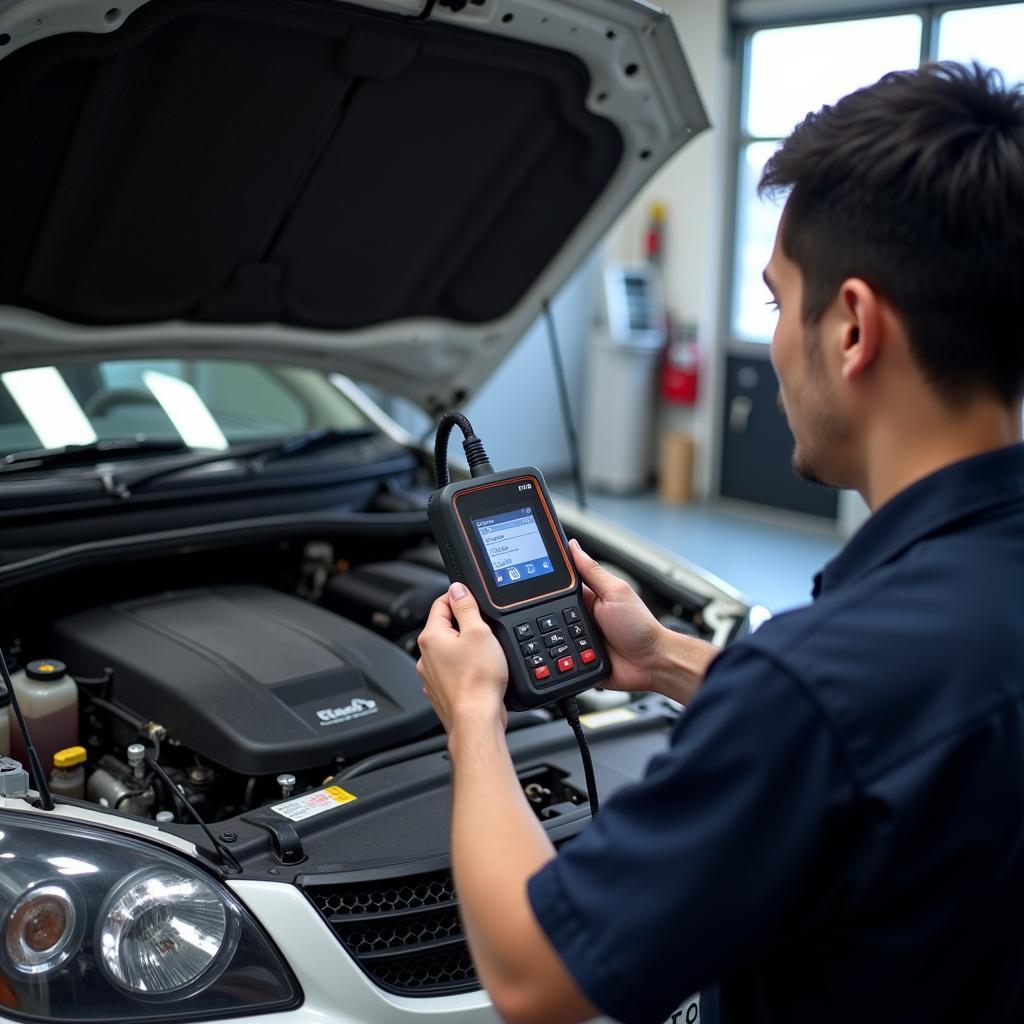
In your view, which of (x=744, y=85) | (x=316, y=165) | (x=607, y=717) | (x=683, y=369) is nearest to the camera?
(x=607, y=717)

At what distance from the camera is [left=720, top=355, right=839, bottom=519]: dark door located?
721cm

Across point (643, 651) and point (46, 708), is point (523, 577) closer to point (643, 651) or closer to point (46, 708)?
point (643, 651)

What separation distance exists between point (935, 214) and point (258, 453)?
185 centimetres

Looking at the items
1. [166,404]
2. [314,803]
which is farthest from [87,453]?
[314,803]

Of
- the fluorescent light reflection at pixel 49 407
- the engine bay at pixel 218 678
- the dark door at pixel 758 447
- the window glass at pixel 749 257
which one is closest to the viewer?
the engine bay at pixel 218 678

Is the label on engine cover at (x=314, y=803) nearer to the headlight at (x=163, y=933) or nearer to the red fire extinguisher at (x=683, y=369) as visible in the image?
the headlight at (x=163, y=933)

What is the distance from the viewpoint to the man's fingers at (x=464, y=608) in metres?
1.25

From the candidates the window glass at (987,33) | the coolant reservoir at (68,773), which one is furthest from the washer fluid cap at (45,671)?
the window glass at (987,33)

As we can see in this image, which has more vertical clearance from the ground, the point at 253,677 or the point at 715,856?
the point at 715,856

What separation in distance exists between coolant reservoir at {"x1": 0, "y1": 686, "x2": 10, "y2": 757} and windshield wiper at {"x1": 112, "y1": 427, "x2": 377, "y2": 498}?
0.57m

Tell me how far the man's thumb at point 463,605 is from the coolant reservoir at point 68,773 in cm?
74

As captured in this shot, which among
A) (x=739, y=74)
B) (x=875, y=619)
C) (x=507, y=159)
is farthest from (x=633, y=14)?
(x=739, y=74)

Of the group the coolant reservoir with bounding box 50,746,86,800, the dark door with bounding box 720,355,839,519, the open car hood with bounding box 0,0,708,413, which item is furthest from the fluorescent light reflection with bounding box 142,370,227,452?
the dark door with bounding box 720,355,839,519

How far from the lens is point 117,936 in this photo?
1.38 meters
